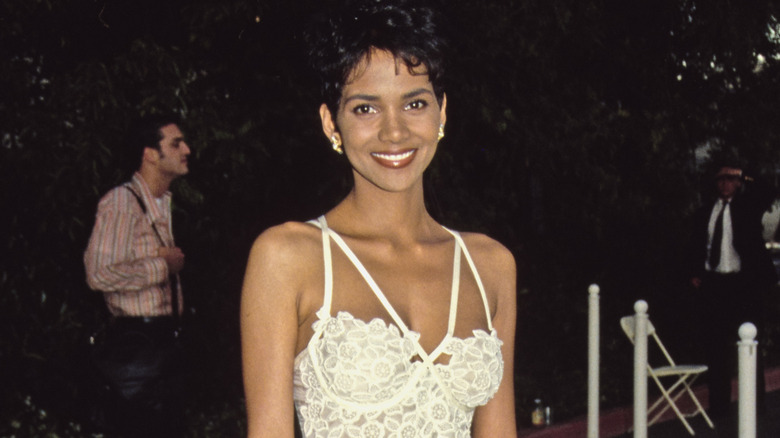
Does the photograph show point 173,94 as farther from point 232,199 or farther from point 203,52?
point 232,199

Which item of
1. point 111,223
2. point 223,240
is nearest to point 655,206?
point 223,240

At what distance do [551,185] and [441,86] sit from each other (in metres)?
8.05

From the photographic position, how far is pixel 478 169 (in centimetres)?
1002

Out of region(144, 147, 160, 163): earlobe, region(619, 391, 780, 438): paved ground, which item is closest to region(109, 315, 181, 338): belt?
region(144, 147, 160, 163): earlobe

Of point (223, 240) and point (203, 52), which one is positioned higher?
point (203, 52)

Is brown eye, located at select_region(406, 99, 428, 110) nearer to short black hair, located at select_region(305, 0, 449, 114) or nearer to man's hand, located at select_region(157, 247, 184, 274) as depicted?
short black hair, located at select_region(305, 0, 449, 114)

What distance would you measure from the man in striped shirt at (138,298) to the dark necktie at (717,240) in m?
5.27

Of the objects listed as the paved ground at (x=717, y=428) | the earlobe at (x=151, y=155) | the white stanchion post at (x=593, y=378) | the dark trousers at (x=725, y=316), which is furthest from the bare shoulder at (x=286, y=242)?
the dark trousers at (x=725, y=316)

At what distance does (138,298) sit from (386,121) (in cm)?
278

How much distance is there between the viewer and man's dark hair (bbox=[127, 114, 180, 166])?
16.6 ft

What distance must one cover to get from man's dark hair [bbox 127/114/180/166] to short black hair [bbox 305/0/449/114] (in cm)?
287

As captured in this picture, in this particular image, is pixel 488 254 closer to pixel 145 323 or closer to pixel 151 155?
pixel 145 323

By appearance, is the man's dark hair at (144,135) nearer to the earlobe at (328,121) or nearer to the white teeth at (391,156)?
the earlobe at (328,121)

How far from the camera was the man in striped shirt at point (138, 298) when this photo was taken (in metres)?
4.63
